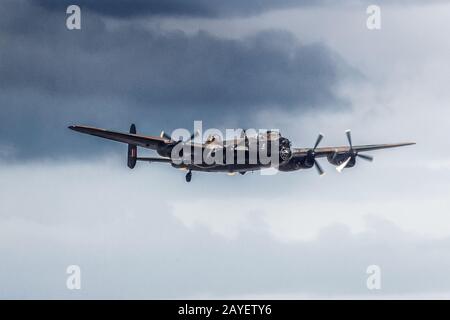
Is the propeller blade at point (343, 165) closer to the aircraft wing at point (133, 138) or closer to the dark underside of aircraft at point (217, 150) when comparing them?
the dark underside of aircraft at point (217, 150)

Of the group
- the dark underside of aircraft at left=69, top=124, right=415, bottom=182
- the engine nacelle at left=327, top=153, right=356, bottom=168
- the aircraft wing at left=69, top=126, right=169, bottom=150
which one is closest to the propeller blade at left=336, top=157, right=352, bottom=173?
the engine nacelle at left=327, top=153, right=356, bottom=168

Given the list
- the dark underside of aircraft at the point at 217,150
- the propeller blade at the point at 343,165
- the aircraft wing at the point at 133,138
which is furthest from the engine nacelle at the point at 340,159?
the aircraft wing at the point at 133,138

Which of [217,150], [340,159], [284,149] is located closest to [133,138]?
[217,150]

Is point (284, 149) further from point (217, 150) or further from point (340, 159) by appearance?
point (340, 159)

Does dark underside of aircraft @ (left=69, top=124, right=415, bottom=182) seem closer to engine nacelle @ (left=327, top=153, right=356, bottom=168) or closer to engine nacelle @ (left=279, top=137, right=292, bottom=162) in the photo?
engine nacelle @ (left=279, top=137, right=292, bottom=162)

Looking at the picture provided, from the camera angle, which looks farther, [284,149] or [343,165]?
[343,165]

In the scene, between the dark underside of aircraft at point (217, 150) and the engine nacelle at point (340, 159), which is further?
the engine nacelle at point (340, 159)

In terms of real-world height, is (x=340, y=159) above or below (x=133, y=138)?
below

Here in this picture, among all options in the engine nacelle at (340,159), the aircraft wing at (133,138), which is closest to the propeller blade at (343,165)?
the engine nacelle at (340,159)

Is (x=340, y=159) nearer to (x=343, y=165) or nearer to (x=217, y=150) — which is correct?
(x=343, y=165)

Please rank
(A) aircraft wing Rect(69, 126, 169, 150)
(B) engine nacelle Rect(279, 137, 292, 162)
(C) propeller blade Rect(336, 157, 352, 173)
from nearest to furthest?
(A) aircraft wing Rect(69, 126, 169, 150)
(B) engine nacelle Rect(279, 137, 292, 162)
(C) propeller blade Rect(336, 157, 352, 173)

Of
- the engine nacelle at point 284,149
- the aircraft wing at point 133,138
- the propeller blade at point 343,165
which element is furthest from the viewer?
the propeller blade at point 343,165

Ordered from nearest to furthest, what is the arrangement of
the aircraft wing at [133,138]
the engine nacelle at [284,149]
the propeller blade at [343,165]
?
the aircraft wing at [133,138]
the engine nacelle at [284,149]
the propeller blade at [343,165]

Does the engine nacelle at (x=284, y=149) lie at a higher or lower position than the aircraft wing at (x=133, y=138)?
lower
